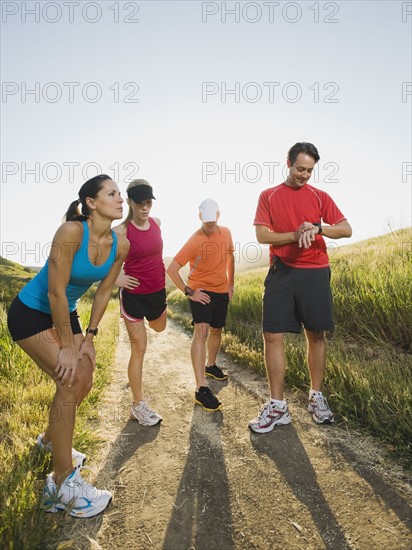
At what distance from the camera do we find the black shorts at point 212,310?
5.28 metres

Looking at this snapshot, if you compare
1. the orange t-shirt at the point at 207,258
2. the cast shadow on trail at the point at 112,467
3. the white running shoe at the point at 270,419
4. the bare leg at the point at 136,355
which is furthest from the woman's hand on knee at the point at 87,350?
the orange t-shirt at the point at 207,258

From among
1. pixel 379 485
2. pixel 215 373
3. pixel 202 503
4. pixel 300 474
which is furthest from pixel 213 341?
pixel 379 485

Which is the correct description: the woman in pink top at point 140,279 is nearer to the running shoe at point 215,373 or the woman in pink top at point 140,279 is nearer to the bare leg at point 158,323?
the bare leg at point 158,323

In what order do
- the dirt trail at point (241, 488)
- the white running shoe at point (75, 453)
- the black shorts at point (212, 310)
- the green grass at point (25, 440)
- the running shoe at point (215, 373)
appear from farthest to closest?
the running shoe at point (215, 373) < the black shorts at point (212, 310) < the white running shoe at point (75, 453) < the dirt trail at point (241, 488) < the green grass at point (25, 440)

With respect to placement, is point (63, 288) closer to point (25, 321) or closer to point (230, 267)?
point (25, 321)

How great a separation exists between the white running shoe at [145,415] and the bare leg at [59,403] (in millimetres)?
1417

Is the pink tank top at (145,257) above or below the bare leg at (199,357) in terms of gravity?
above

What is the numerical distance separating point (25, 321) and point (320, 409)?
3084 mm

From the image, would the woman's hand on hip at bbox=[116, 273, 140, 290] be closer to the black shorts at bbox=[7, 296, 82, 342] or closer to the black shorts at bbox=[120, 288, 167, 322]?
the black shorts at bbox=[120, 288, 167, 322]

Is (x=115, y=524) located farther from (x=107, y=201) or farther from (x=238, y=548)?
(x=107, y=201)

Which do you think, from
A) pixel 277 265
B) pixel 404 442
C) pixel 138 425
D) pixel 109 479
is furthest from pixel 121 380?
pixel 404 442

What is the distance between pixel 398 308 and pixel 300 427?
8.72 feet

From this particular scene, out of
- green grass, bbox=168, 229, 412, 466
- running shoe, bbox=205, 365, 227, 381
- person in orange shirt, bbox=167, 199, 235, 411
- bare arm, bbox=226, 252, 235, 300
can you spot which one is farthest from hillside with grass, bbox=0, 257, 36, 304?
green grass, bbox=168, 229, 412, 466

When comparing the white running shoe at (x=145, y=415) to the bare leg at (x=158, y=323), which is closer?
the white running shoe at (x=145, y=415)
